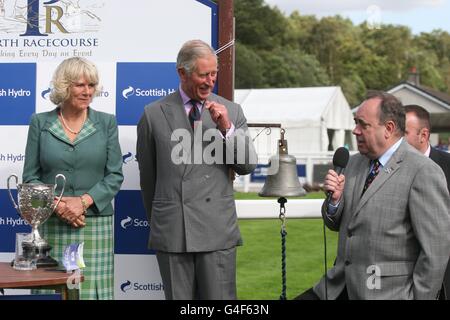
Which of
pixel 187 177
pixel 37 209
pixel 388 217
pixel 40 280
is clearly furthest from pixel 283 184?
pixel 40 280

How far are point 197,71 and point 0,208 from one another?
1961mm

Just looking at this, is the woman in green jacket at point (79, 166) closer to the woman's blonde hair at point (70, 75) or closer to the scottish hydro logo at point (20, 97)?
the woman's blonde hair at point (70, 75)

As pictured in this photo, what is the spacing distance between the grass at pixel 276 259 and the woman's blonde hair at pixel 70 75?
399 cm

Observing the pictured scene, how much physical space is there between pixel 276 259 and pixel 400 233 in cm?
661

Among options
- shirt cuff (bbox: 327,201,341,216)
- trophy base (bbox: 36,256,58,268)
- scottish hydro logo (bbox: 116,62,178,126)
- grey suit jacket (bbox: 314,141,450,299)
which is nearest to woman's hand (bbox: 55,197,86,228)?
trophy base (bbox: 36,256,58,268)

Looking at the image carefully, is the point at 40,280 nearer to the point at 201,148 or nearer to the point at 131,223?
the point at 201,148

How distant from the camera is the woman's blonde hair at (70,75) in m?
4.26

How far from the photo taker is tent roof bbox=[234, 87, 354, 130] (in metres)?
27.6

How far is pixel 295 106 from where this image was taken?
93.8 ft

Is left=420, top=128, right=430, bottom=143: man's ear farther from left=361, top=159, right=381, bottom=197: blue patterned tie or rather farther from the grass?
the grass

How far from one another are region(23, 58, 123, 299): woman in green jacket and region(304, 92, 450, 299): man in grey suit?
4.44ft
